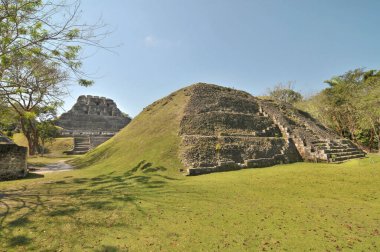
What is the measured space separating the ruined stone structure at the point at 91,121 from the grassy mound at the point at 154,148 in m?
16.2

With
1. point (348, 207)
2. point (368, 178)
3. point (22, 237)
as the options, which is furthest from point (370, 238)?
point (22, 237)

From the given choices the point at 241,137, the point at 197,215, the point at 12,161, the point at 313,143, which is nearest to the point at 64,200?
the point at 197,215

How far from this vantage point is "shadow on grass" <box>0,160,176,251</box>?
5344 millimetres

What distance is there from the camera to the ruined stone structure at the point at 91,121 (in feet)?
111

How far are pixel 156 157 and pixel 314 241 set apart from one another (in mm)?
9782

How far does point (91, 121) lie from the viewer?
40.8 meters

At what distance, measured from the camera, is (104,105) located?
149ft

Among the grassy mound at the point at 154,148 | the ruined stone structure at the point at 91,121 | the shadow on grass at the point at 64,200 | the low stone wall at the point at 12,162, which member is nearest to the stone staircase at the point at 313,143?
the grassy mound at the point at 154,148

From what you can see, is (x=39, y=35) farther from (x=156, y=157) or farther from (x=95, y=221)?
(x=156, y=157)

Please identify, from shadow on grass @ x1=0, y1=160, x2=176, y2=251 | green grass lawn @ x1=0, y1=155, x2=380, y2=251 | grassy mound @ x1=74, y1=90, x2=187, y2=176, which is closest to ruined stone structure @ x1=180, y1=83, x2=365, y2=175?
grassy mound @ x1=74, y1=90, x2=187, y2=176

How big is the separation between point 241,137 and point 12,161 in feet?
44.7

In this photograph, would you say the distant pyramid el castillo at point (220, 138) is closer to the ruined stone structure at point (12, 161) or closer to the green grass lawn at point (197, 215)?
the green grass lawn at point (197, 215)

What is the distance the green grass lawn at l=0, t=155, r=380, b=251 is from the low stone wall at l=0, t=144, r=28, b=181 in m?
3.08

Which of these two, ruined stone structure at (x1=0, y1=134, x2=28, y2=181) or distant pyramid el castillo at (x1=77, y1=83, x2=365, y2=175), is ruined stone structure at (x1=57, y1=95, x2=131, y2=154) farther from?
ruined stone structure at (x1=0, y1=134, x2=28, y2=181)
